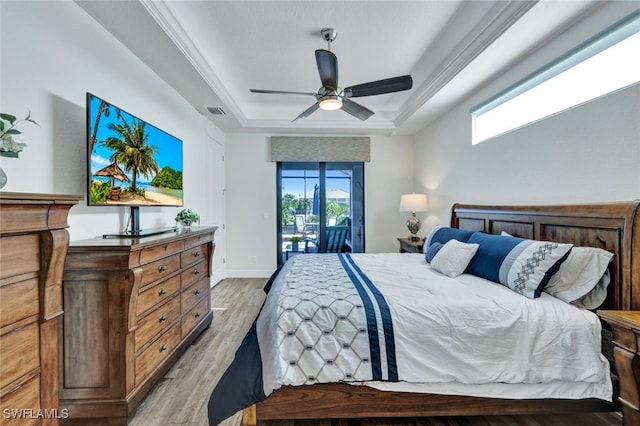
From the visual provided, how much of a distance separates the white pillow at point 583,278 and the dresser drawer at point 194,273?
2.77 meters

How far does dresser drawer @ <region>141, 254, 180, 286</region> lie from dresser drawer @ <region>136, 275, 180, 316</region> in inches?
2.3

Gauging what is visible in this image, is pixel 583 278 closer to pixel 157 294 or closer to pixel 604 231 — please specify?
pixel 604 231

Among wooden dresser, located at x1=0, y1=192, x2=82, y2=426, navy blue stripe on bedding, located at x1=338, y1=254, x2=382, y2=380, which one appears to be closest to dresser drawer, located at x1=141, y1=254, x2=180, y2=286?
wooden dresser, located at x1=0, y1=192, x2=82, y2=426

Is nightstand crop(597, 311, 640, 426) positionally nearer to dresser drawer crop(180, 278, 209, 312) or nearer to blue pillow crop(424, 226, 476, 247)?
blue pillow crop(424, 226, 476, 247)

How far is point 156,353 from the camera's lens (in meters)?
1.97

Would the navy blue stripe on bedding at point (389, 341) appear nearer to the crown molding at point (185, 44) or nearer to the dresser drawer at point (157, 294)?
the dresser drawer at point (157, 294)

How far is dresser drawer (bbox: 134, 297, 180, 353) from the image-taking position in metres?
1.78

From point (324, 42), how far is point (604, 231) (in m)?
2.69

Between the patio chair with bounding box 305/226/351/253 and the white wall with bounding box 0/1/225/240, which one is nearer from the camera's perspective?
the white wall with bounding box 0/1/225/240

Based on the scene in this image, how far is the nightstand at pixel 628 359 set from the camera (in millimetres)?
1263

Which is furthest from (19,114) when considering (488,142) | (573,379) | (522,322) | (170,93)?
(488,142)

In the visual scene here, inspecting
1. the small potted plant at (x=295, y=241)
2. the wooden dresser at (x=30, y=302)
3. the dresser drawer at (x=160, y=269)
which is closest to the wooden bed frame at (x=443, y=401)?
the wooden dresser at (x=30, y=302)

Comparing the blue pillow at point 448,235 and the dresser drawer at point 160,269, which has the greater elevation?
the blue pillow at point 448,235

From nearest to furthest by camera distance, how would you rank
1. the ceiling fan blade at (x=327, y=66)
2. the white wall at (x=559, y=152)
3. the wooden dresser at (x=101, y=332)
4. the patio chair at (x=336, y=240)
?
1. the wooden dresser at (x=101, y=332)
2. the white wall at (x=559, y=152)
3. the ceiling fan blade at (x=327, y=66)
4. the patio chair at (x=336, y=240)
